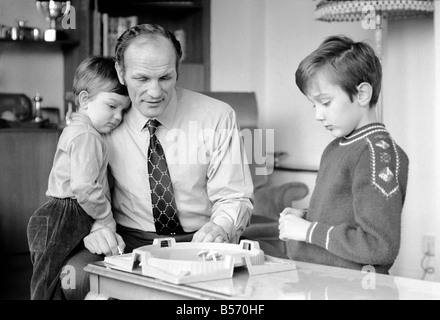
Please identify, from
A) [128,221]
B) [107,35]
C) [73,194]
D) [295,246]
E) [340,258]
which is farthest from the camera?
[107,35]

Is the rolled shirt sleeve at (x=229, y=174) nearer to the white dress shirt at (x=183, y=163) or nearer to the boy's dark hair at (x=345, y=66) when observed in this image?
the white dress shirt at (x=183, y=163)

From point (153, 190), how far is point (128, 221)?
111mm

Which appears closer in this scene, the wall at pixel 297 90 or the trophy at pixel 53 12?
the wall at pixel 297 90

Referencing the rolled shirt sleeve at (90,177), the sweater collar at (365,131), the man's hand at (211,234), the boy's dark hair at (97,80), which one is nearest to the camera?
the sweater collar at (365,131)

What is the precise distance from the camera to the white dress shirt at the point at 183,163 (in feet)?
6.27

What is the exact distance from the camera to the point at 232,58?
12.7 ft

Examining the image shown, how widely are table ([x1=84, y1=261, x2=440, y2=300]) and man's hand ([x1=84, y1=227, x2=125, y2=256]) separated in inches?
13.1

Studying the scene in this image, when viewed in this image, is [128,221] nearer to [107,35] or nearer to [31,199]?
[31,199]

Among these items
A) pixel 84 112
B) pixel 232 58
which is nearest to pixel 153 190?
pixel 84 112

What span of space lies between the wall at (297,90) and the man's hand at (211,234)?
4.27 ft

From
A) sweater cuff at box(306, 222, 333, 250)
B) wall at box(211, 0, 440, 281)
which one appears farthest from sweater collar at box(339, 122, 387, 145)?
wall at box(211, 0, 440, 281)

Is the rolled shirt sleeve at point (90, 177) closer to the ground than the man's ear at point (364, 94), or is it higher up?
closer to the ground

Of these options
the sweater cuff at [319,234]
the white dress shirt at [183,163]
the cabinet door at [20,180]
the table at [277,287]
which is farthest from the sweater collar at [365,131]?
the cabinet door at [20,180]

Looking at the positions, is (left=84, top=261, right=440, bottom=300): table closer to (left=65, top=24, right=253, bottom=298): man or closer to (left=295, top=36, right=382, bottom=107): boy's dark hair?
(left=295, top=36, right=382, bottom=107): boy's dark hair
